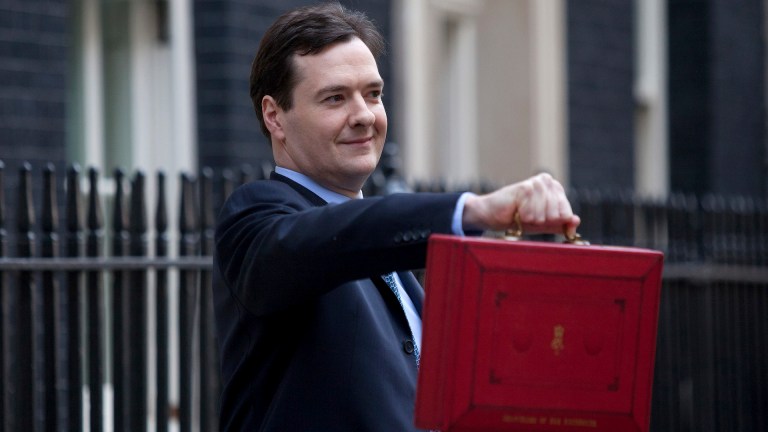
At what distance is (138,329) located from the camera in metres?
4.66

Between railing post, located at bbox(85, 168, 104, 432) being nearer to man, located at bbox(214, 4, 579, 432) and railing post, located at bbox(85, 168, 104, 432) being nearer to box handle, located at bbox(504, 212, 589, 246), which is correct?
man, located at bbox(214, 4, 579, 432)

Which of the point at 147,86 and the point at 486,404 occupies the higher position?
the point at 147,86

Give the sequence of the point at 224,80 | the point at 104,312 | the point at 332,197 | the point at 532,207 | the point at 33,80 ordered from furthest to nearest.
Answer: the point at 224,80, the point at 33,80, the point at 104,312, the point at 332,197, the point at 532,207

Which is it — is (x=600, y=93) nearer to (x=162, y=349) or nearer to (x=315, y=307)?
(x=162, y=349)

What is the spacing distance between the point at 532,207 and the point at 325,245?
1.16ft

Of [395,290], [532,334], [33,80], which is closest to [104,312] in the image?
[395,290]

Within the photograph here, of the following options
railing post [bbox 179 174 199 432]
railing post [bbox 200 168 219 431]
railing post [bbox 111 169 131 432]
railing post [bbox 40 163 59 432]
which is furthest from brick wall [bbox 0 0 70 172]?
railing post [bbox 40 163 59 432]

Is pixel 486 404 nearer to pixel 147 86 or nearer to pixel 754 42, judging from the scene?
pixel 147 86

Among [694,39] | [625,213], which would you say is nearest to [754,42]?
[694,39]

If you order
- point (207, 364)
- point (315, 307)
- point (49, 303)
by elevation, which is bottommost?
point (207, 364)

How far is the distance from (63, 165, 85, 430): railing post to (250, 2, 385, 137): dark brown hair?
1.75 meters

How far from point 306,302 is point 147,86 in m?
5.37

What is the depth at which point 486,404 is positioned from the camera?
243 cm

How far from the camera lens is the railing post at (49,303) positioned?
14.2 feet
